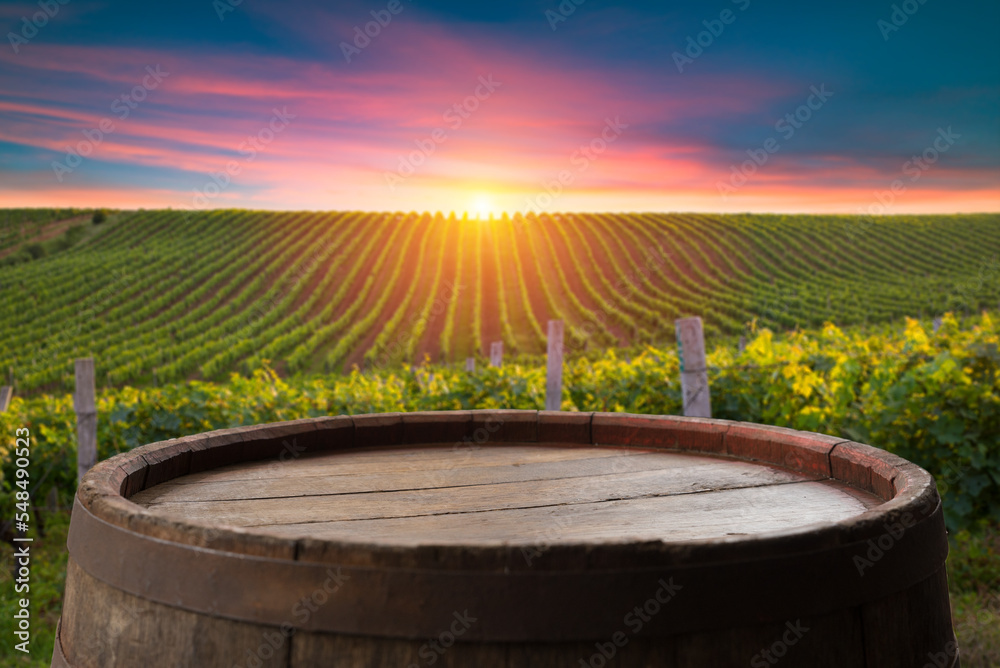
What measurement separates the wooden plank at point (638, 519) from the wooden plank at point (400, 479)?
0.72 ft

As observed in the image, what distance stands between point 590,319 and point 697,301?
5148mm

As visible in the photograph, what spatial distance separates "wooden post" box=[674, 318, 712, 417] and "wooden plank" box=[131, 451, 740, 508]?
10.2 ft

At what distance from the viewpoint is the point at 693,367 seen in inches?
195

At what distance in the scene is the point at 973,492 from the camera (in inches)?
167

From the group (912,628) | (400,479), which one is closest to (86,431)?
(400,479)

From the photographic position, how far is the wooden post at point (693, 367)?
494 centimetres

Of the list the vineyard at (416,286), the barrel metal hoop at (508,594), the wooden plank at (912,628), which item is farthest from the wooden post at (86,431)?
the vineyard at (416,286)

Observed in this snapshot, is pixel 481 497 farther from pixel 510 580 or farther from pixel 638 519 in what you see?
pixel 510 580

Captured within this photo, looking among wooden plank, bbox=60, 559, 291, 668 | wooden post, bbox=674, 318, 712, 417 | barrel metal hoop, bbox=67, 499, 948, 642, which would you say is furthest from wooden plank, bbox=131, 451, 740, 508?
wooden post, bbox=674, 318, 712, 417

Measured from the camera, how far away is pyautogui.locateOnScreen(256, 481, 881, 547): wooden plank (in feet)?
4.14

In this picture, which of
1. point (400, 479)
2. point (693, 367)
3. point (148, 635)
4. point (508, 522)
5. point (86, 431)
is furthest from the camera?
point (86, 431)

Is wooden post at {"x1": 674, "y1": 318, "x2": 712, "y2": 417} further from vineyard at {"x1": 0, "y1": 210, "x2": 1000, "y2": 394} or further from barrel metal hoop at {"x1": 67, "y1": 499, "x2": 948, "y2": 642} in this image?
vineyard at {"x1": 0, "y1": 210, "x2": 1000, "y2": 394}

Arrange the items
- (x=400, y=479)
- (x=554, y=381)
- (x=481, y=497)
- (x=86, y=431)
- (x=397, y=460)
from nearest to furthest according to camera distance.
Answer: (x=481, y=497), (x=400, y=479), (x=397, y=460), (x=86, y=431), (x=554, y=381)

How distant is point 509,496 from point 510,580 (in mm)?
637
